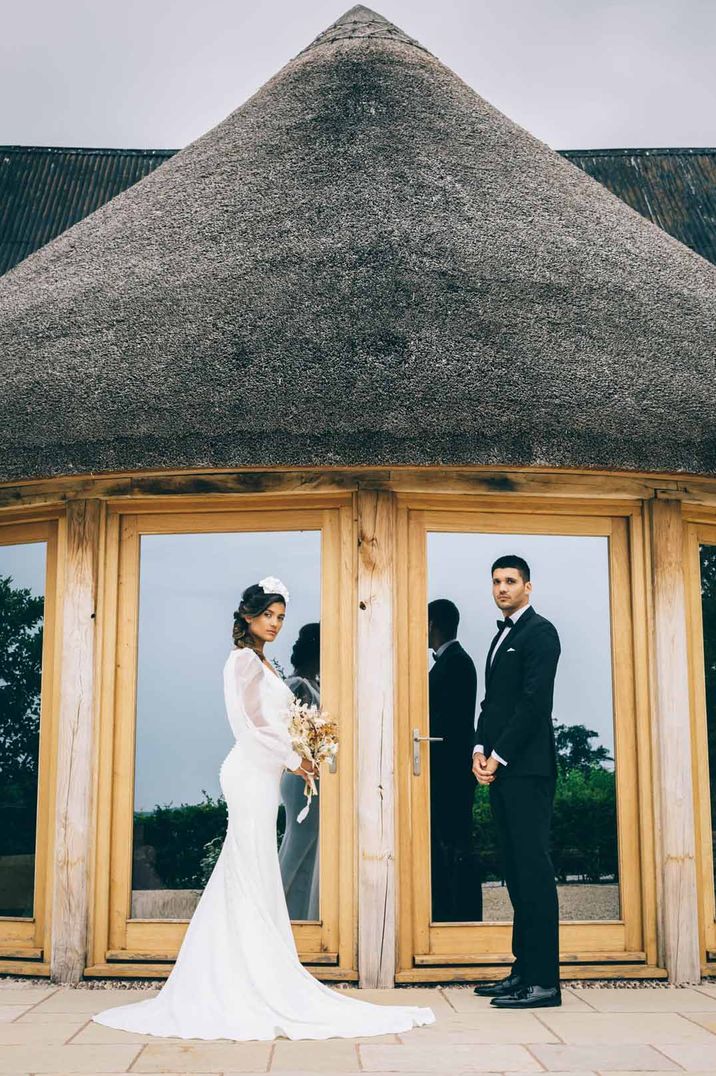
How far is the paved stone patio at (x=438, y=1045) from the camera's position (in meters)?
4.46

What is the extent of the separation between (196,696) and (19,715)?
1039 mm

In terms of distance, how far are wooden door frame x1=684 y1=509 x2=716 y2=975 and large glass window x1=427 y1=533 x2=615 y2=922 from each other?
0.18 metres

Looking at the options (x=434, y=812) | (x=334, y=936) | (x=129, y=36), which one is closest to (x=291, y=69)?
(x=434, y=812)

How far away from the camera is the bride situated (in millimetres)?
5027

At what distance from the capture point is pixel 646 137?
35375 mm

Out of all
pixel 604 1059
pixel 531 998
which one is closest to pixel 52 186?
pixel 531 998

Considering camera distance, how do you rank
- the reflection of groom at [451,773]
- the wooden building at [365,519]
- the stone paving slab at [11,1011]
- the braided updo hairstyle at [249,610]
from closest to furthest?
the stone paving slab at [11,1011] → the braided updo hairstyle at [249,610] → the wooden building at [365,519] → the reflection of groom at [451,773]

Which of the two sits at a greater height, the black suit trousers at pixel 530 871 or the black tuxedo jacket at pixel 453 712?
the black tuxedo jacket at pixel 453 712

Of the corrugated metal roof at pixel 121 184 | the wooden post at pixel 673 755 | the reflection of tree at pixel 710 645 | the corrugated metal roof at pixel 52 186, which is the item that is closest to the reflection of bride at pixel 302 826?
the wooden post at pixel 673 755

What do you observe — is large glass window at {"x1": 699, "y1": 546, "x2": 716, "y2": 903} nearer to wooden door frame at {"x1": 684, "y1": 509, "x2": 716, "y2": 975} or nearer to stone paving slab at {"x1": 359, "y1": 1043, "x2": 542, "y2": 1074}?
wooden door frame at {"x1": 684, "y1": 509, "x2": 716, "y2": 975}

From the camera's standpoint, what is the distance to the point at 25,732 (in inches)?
265

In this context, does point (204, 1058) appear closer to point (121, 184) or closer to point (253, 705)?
point (253, 705)

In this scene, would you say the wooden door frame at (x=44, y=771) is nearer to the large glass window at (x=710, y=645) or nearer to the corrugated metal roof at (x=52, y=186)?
the large glass window at (x=710, y=645)

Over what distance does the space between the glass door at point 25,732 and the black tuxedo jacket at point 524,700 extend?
2331 millimetres
